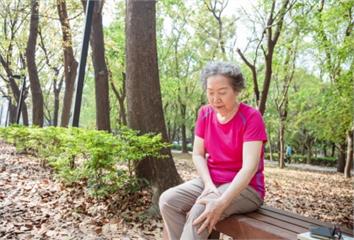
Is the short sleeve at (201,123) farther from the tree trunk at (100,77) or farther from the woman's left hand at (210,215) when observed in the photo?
the tree trunk at (100,77)

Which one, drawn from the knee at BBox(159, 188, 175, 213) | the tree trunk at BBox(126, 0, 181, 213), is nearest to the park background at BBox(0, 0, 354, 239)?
the tree trunk at BBox(126, 0, 181, 213)

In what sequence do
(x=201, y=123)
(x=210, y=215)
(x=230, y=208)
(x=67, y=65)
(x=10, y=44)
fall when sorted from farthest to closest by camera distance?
1. (x=10, y=44)
2. (x=67, y=65)
3. (x=201, y=123)
4. (x=230, y=208)
5. (x=210, y=215)

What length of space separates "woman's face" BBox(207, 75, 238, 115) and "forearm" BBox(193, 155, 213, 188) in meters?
0.44

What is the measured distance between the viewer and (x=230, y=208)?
8.09ft

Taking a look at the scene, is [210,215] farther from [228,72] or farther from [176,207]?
[228,72]

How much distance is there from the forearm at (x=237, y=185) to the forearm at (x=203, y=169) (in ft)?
0.73

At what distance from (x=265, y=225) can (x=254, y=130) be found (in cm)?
63

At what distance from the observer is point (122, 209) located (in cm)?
443

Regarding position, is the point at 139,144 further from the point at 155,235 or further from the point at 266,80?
the point at 266,80

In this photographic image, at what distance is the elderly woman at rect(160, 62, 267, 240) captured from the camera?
243cm

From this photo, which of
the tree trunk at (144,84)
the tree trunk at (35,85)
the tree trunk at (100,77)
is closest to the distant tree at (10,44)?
the tree trunk at (35,85)

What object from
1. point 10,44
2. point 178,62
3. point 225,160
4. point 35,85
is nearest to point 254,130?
point 225,160

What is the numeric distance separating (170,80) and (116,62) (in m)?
4.44

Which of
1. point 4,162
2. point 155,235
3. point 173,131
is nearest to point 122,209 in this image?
point 155,235
